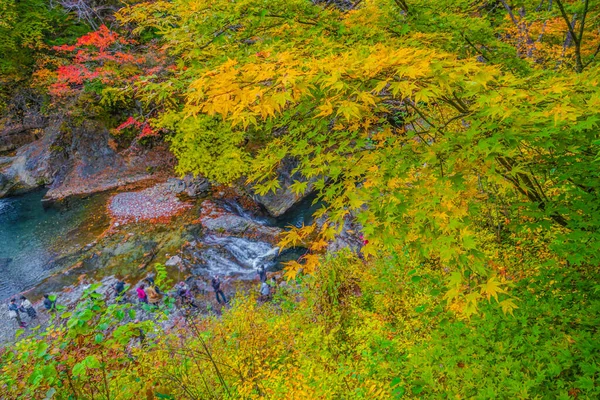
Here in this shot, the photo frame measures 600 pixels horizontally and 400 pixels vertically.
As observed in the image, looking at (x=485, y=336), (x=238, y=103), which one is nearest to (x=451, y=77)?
(x=238, y=103)

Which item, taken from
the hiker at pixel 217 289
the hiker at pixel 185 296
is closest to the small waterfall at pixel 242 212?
the hiker at pixel 217 289

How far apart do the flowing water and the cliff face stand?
1070 millimetres

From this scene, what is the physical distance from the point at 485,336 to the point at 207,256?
9551 mm

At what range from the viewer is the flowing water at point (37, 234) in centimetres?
1150

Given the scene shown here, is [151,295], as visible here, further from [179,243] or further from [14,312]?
[14,312]

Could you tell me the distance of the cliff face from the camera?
1769 cm

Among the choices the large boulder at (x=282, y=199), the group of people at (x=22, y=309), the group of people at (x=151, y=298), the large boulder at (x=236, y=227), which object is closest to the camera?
the group of people at (x=151, y=298)

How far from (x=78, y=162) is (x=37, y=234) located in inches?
221

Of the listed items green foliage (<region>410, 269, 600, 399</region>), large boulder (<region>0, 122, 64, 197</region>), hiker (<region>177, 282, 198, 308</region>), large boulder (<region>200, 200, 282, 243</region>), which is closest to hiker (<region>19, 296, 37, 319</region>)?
hiker (<region>177, 282, 198, 308</region>)

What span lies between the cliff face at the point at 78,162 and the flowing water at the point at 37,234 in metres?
1.07

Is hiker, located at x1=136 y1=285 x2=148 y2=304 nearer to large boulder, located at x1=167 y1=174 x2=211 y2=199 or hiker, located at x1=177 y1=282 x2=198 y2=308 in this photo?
hiker, located at x1=177 y1=282 x2=198 y2=308

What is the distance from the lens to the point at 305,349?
4.79 meters

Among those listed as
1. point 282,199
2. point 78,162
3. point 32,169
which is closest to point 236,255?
point 282,199

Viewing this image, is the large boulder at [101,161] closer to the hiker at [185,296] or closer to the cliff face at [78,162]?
the cliff face at [78,162]
